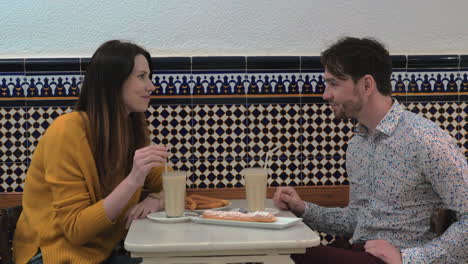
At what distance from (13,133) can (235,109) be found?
3.96ft

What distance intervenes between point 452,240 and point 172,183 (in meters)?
1.02

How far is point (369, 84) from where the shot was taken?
2.16 meters

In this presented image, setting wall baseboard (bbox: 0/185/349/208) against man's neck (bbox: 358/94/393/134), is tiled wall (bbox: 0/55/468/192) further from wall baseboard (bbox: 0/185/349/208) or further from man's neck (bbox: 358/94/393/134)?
man's neck (bbox: 358/94/393/134)

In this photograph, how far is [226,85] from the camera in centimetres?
290

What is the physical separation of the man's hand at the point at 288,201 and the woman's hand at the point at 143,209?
49cm

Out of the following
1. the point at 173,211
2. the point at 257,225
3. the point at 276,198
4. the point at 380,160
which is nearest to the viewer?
the point at 257,225

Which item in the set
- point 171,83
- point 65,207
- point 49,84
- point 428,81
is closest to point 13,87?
point 49,84

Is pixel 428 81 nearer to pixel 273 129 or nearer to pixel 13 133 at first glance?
pixel 273 129

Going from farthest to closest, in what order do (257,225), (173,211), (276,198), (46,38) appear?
1. (46,38)
2. (276,198)
3. (173,211)
4. (257,225)

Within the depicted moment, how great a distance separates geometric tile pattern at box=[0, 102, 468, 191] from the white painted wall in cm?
32

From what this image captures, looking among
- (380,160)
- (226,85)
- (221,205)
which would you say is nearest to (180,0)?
(226,85)

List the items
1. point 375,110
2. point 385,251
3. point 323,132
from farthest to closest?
1. point 323,132
2. point 375,110
3. point 385,251

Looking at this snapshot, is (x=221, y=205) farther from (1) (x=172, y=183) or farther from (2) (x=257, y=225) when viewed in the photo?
(2) (x=257, y=225)

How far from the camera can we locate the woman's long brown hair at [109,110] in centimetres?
214
